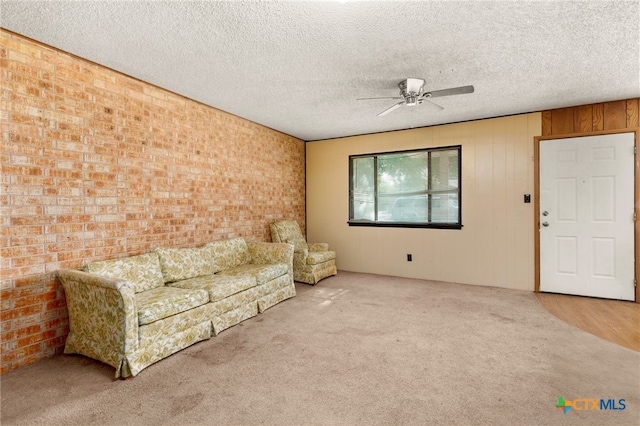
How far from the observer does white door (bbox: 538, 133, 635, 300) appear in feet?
12.9

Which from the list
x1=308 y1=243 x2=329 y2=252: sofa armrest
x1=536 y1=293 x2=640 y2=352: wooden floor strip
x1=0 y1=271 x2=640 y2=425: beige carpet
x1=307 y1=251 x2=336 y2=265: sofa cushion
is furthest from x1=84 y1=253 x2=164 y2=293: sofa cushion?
x1=536 y1=293 x2=640 y2=352: wooden floor strip

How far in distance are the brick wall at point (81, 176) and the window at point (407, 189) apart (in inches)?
104

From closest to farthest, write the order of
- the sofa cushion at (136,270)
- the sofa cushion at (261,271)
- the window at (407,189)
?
the sofa cushion at (136,270) < the sofa cushion at (261,271) < the window at (407,189)

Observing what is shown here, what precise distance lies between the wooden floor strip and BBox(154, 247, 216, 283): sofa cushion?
160 inches

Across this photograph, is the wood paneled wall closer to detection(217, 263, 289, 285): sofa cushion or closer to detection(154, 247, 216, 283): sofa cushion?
detection(217, 263, 289, 285): sofa cushion

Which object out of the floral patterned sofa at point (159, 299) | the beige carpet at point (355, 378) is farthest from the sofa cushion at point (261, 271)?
the beige carpet at point (355, 378)

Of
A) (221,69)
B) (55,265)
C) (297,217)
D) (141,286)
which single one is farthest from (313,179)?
(55,265)

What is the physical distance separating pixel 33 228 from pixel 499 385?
3.68 metres

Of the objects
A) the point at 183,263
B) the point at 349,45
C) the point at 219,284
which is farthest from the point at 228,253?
the point at 349,45

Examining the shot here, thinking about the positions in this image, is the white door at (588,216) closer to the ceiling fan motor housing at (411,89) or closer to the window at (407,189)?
the window at (407,189)

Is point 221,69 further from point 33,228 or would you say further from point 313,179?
point 313,179

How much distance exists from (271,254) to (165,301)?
5.99ft

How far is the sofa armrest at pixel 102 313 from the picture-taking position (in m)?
2.21

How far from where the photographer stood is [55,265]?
2.56 metres
